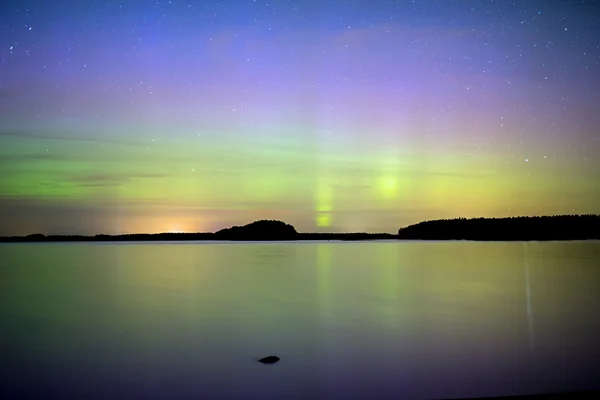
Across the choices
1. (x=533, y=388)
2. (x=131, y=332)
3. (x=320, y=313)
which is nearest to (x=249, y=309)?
(x=320, y=313)

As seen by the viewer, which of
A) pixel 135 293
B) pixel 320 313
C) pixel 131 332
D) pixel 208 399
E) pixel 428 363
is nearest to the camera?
pixel 208 399

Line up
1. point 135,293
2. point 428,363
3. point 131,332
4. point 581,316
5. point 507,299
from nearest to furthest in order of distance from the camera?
1. point 428,363
2. point 131,332
3. point 581,316
4. point 507,299
5. point 135,293

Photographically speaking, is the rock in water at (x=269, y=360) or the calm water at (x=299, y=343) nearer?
the calm water at (x=299, y=343)

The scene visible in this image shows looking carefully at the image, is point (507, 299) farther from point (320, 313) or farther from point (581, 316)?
point (320, 313)

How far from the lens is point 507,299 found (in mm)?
34156

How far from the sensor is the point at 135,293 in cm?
3859

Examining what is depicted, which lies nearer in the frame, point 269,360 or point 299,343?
point 269,360

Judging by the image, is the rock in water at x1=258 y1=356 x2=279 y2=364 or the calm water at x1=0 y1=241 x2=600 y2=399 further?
the rock in water at x1=258 y1=356 x2=279 y2=364

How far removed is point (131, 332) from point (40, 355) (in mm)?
4746

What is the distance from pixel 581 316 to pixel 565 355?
10.4 metres

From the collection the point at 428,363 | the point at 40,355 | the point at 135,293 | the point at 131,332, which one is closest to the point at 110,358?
the point at 40,355

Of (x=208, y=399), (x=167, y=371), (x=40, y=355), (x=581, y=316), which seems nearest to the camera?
(x=208, y=399)

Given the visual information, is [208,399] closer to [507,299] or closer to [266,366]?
[266,366]

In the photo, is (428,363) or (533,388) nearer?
(533,388)
